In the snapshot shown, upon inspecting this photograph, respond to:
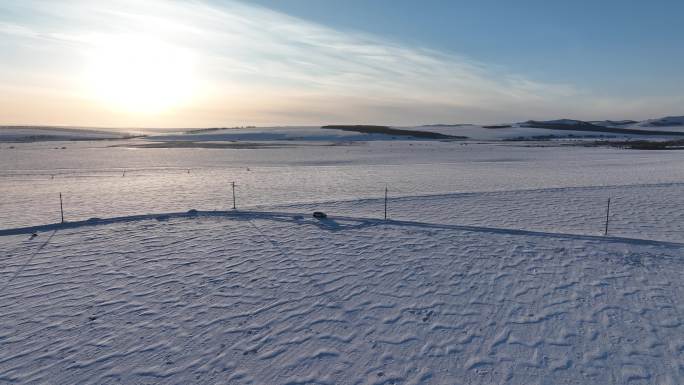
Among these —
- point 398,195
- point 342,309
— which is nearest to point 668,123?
point 398,195

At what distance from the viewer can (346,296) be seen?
7.85 meters

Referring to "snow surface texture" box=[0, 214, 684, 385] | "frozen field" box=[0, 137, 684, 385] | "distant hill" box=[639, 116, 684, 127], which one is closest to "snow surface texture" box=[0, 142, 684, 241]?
"frozen field" box=[0, 137, 684, 385]

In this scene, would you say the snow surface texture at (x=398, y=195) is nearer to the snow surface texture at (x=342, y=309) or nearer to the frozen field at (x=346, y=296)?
the frozen field at (x=346, y=296)

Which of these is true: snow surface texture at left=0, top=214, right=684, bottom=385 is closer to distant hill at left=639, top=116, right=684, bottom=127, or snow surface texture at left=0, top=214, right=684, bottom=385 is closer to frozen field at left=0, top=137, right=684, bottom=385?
frozen field at left=0, top=137, right=684, bottom=385

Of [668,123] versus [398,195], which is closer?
[398,195]

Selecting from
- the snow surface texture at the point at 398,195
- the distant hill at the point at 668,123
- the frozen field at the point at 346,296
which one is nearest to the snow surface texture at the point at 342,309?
the frozen field at the point at 346,296

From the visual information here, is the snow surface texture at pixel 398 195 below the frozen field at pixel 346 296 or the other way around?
the other way around

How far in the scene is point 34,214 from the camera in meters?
15.0

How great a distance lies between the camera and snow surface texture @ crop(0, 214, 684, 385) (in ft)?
18.6

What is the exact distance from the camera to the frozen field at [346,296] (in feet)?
18.8

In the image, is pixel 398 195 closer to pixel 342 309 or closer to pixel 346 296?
pixel 346 296

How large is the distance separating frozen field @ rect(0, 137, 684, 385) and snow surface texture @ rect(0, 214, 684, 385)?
0.04 m

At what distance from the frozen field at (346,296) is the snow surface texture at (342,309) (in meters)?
0.04

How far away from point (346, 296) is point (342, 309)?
1.76 ft
